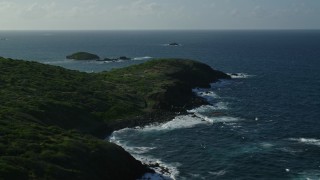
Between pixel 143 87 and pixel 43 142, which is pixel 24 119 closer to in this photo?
pixel 43 142

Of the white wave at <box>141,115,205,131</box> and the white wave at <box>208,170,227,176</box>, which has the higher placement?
the white wave at <box>141,115,205,131</box>

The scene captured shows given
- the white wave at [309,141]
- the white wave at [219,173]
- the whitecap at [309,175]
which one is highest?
the white wave at [309,141]

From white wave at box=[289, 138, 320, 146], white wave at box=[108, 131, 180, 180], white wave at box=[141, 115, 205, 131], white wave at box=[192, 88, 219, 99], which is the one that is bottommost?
white wave at box=[108, 131, 180, 180]

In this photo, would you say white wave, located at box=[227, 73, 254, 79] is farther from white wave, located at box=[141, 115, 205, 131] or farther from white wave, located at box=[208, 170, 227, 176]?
white wave, located at box=[208, 170, 227, 176]

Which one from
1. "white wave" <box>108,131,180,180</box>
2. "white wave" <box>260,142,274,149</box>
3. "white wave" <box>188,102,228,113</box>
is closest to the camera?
"white wave" <box>108,131,180,180</box>

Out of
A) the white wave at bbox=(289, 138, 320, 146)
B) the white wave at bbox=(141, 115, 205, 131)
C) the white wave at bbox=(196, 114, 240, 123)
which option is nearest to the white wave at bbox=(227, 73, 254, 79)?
the white wave at bbox=(196, 114, 240, 123)

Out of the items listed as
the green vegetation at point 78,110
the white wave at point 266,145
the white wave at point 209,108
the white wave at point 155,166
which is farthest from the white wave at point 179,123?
the white wave at point 266,145

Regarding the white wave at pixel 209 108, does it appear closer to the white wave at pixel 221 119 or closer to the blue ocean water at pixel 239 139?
the blue ocean water at pixel 239 139

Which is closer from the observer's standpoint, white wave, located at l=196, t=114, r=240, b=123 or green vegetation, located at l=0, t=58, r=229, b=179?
green vegetation, located at l=0, t=58, r=229, b=179
